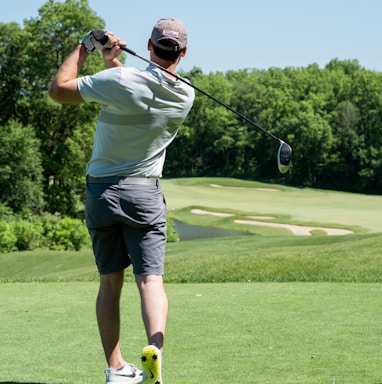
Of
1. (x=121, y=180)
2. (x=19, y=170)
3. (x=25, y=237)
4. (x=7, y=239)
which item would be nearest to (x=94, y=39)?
(x=121, y=180)

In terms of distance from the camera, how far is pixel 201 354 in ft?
15.4

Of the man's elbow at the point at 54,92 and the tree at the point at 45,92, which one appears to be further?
the tree at the point at 45,92

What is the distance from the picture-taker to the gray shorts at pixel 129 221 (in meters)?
3.79

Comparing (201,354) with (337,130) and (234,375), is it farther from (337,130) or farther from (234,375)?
(337,130)

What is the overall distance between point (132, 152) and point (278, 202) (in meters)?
51.5

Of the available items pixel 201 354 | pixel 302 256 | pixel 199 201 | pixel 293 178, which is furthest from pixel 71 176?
pixel 293 178

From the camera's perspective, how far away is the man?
12.1 feet

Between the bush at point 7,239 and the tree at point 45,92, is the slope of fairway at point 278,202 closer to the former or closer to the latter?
the tree at point 45,92

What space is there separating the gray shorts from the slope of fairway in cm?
3348

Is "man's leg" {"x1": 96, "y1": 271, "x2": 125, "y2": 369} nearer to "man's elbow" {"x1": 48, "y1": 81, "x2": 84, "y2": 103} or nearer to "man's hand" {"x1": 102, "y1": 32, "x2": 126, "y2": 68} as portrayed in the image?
"man's elbow" {"x1": 48, "y1": 81, "x2": 84, "y2": 103}

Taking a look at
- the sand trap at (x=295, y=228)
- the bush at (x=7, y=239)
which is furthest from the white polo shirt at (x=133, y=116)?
the sand trap at (x=295, y=228)

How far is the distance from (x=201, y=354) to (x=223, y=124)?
265 feet

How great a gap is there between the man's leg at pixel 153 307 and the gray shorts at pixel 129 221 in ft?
0.15

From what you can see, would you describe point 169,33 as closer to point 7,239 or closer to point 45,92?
point 7,239
